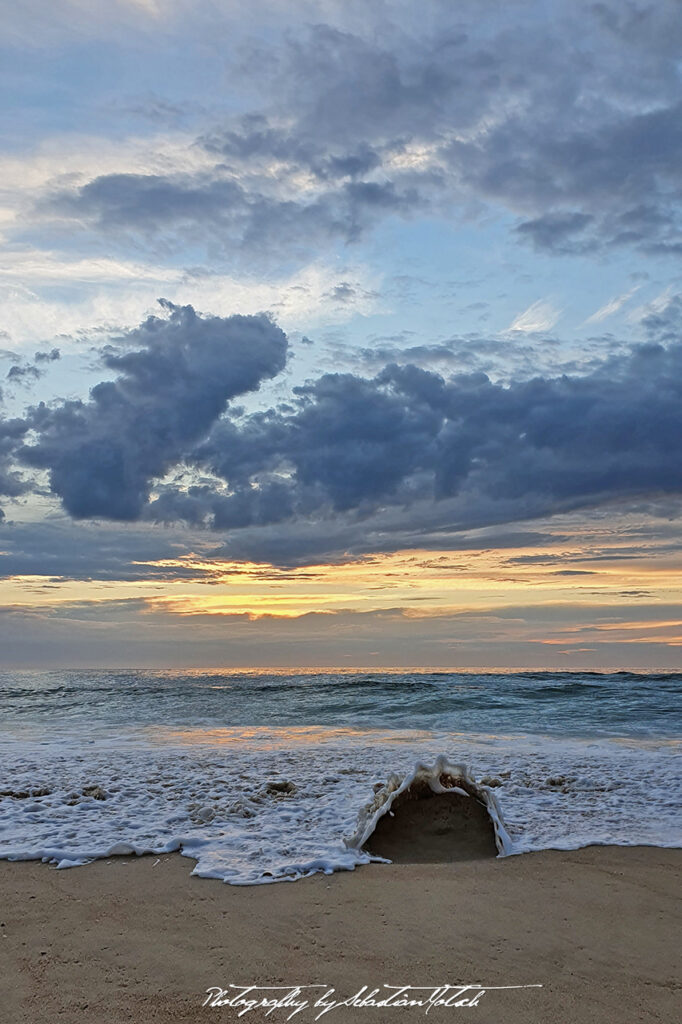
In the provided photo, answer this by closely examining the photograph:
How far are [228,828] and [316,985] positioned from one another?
3.57 m

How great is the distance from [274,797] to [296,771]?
1693 mm

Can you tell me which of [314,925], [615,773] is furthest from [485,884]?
[615,773]

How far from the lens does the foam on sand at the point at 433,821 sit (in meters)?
6.19

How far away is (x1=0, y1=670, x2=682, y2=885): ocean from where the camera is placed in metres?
6.66

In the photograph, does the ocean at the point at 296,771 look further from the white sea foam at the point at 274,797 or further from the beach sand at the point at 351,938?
the beach sand at the point at 351,938

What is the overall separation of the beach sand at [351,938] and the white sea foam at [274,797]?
0.55m

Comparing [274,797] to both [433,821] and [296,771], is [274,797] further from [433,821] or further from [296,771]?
[433,821]

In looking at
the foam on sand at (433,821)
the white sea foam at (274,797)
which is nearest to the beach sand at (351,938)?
the foam on sand at (433,821)

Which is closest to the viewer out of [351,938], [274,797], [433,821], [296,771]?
[351,938]

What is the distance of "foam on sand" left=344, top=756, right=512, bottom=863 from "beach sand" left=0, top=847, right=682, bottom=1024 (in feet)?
1.15

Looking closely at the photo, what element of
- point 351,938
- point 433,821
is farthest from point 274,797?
point 351,938

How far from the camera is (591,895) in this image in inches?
206

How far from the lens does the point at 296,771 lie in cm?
1004

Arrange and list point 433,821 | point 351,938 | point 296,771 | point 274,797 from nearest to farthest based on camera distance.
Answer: point 351,938, point 433,821, point 274,797, point 296,771
